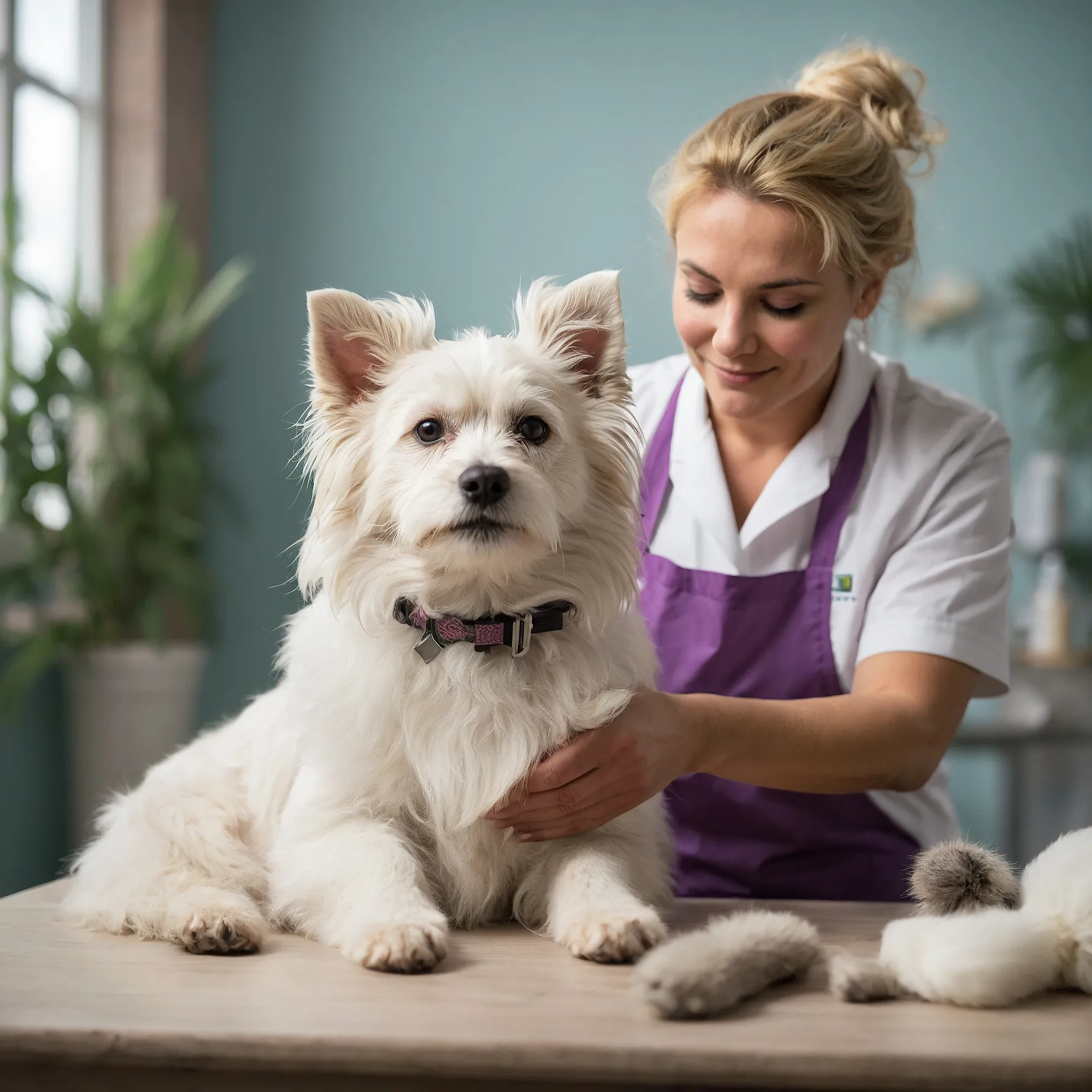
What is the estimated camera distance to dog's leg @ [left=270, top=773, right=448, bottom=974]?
3.78 feet

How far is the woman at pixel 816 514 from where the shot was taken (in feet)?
5.75

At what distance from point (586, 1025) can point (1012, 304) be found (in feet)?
14.9

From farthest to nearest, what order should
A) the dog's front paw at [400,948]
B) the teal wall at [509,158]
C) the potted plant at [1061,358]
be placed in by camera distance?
the teal wall at [509,158] → the potted plant at [1061,358] → the dog's front paw at [400,948]

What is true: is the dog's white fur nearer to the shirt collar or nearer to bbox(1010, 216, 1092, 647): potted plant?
the shirt collar

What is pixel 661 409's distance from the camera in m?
2.21

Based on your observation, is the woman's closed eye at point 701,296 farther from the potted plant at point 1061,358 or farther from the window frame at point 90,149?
the window frame at point 90,149

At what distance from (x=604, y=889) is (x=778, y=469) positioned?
3.14 ft

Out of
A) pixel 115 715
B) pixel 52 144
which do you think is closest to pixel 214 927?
pixel 115 715

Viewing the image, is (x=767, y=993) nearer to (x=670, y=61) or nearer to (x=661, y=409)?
(x=661, y=409)

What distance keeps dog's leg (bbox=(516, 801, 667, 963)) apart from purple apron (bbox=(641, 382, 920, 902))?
1.35ft

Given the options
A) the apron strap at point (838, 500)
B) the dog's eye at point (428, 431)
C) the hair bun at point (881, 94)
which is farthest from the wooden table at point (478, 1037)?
the hair bun at point (881, 94)

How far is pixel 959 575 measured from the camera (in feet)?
5.90

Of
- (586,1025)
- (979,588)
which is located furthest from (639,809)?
(979,588)

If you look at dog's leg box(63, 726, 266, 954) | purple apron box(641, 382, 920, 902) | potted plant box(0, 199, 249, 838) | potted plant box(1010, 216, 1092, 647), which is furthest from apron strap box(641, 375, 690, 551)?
potted plant box(1010, 216, 1092, 647)
